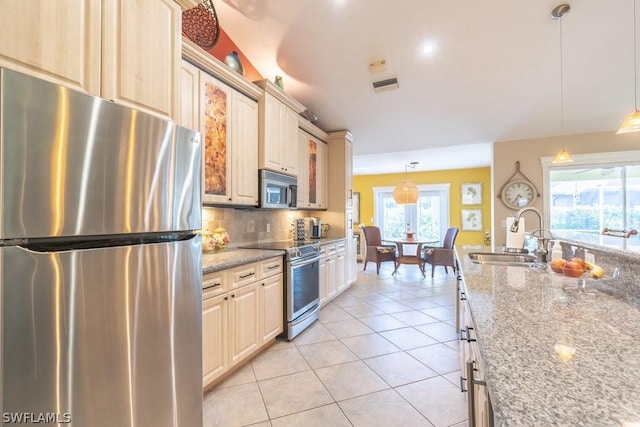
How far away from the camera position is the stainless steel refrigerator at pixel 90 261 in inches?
33.7

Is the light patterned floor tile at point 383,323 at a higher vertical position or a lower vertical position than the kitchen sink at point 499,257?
lower

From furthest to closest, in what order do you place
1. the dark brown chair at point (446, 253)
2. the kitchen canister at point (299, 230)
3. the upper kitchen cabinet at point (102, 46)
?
the dark brown chair at point (446, 253) → the kitchen canister at point (299, 230) → the upper kitchen cabinet at point (102, 46)

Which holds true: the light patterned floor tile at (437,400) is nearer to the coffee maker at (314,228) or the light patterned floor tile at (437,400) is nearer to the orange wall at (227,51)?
the coffee maker at (314,228)

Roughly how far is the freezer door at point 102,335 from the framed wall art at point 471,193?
7624mm

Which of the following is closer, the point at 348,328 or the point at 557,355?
the point at 557,355

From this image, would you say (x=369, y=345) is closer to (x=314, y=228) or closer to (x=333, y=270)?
(x=333, y=270)

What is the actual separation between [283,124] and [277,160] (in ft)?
1.49

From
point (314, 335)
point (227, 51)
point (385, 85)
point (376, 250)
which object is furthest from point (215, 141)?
point (376, 250)

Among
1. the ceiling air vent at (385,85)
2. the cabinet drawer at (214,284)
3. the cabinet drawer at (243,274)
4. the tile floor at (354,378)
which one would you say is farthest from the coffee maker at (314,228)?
the cabinet drawer at (214,284)

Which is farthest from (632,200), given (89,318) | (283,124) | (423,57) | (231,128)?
(89,318)

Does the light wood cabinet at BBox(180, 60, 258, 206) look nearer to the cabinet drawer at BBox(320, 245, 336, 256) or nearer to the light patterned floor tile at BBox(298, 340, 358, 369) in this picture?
the cabinet drawer at BBox(320, 245, 336, 256)

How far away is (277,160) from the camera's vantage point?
312cm

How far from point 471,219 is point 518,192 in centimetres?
316

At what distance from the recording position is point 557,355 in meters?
0.71
